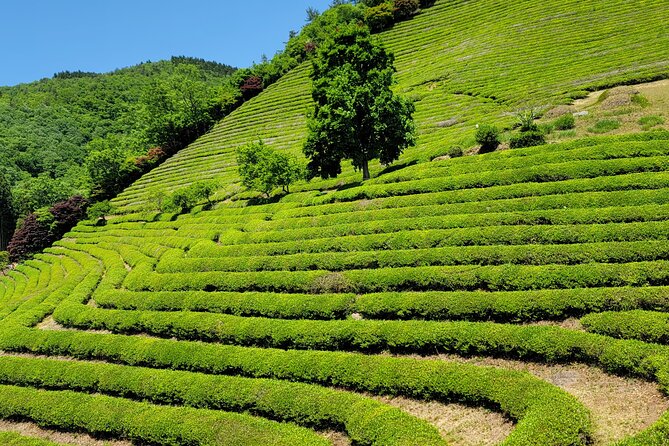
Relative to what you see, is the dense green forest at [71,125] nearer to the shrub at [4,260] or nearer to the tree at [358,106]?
the shrub at [4,260]

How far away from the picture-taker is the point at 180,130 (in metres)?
88.2

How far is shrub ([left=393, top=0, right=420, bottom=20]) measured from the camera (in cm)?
9269

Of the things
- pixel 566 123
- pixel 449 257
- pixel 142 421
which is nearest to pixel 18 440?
pixel 142 421

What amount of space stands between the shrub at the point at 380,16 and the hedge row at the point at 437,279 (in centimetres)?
8451

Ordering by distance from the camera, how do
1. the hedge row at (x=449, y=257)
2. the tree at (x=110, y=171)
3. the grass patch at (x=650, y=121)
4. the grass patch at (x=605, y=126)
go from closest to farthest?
the hedge row at (x=449, y=257), the grass patch at (x=650, y=121), the grass patch at (x=605, y=126), the tree at (x=110, y=171)

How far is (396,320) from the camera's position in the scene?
51.2 feet

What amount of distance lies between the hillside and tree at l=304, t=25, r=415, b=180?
158 inches

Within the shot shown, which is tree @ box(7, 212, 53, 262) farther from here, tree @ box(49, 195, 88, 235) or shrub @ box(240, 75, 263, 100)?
shrub @ box(240, 75, 263, 100)

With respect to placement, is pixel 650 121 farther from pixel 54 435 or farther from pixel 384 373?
pixel 54 435

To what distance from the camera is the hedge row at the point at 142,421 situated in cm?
1230

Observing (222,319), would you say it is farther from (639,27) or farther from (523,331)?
(639,27)

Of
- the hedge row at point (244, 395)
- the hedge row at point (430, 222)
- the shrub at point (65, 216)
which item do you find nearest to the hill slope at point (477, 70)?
the shrub at point (65, 216)

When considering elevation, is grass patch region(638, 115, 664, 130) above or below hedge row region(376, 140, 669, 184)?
above

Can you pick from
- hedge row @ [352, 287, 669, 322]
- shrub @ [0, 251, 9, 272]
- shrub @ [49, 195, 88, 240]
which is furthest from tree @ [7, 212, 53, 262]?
hedge row @ [352, 287, 669, 322]
